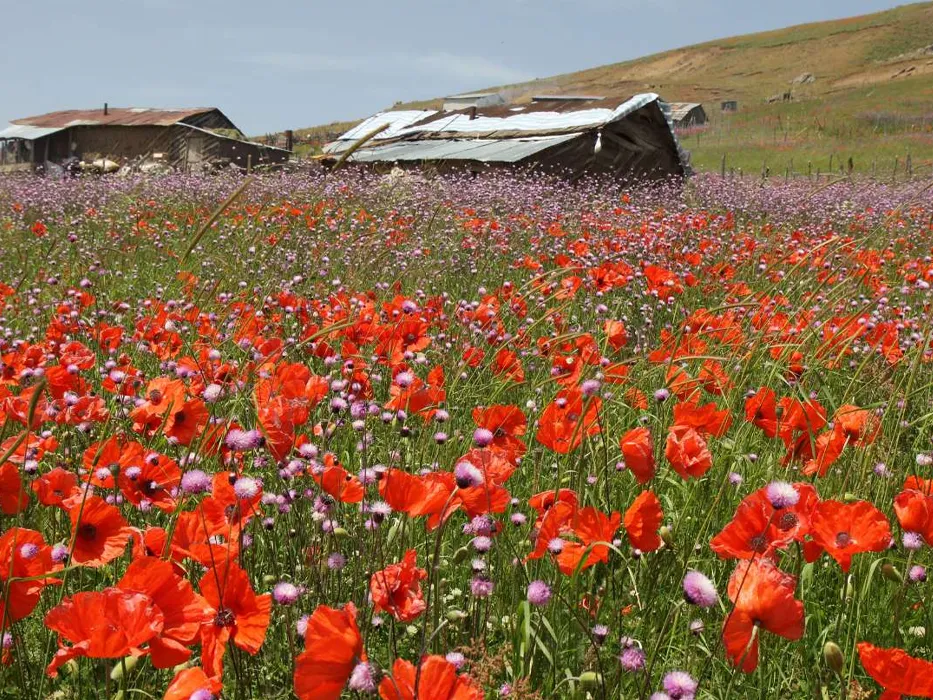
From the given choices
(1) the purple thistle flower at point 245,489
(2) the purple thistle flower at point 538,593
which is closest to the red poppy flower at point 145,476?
(1) the purple thistle flower at point 245,489

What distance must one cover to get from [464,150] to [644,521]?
14.4m

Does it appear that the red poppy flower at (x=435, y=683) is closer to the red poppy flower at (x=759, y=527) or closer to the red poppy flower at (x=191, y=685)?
the red poppy flower at (x=191, y=685)

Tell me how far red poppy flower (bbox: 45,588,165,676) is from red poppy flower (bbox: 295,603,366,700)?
0.65 ft

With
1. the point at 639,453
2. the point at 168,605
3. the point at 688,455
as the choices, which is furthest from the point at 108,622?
the point at 688,455

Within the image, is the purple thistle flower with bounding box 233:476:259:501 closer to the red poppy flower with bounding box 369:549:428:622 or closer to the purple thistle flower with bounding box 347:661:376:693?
the red poppy flower with bounding box 369:549:428:622

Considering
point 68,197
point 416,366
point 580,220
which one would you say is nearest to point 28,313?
point 416,366

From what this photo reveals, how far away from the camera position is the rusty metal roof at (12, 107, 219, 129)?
30302 millimetres

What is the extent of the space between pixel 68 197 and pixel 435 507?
9912 mm

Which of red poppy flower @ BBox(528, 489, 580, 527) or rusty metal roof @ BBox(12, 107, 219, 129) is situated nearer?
red poppy flower @ BBox(528, 489, 580, 527)

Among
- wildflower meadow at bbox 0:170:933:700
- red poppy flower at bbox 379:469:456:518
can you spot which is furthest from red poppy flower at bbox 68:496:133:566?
red poppy flower at bbox 379:469:456:518

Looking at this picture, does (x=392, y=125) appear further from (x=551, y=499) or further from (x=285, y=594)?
(x=285, y=594)

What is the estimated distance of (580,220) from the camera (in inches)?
318

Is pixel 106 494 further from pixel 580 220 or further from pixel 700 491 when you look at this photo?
pixel 580 220

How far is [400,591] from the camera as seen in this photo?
1306 mm
